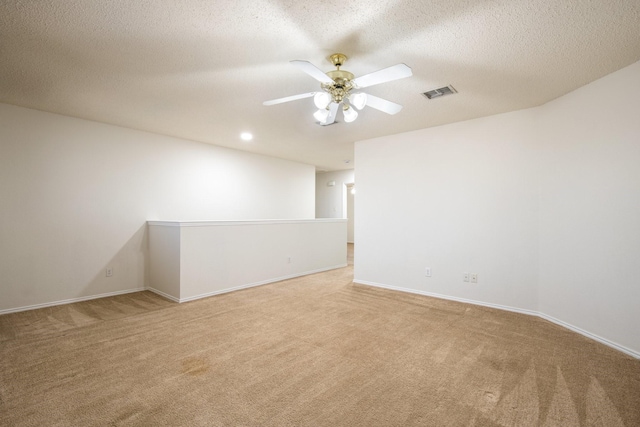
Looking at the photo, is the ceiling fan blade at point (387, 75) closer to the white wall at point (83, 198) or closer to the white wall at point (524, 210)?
the white wall at point (524, 210)

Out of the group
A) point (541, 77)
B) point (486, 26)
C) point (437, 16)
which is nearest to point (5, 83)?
point (437, 16)

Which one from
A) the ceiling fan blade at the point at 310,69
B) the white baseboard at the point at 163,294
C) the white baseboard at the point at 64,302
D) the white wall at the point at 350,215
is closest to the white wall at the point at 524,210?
the ceiling fan blade at the point at 310,69

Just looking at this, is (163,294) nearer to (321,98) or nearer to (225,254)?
(225,254)

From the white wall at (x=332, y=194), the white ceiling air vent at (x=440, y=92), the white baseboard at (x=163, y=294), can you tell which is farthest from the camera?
the white wall at (x=332, y=194)

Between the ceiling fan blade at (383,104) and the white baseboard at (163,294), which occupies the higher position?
the ceiling fan blade at (383,104)

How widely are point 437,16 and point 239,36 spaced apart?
1.33m

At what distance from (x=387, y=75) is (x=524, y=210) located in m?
2.59

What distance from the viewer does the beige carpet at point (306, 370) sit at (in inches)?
65.0

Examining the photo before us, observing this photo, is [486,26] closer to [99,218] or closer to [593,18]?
[593,18]

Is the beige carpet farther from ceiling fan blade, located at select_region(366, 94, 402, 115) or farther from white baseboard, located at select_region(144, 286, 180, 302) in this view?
ceiling fan blade, located at select_region(366, 94, 402, 115)

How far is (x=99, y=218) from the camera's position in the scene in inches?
159

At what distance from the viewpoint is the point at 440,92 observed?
9.73 ft

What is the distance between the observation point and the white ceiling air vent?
9.44ft

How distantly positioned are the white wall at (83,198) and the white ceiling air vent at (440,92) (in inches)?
152
